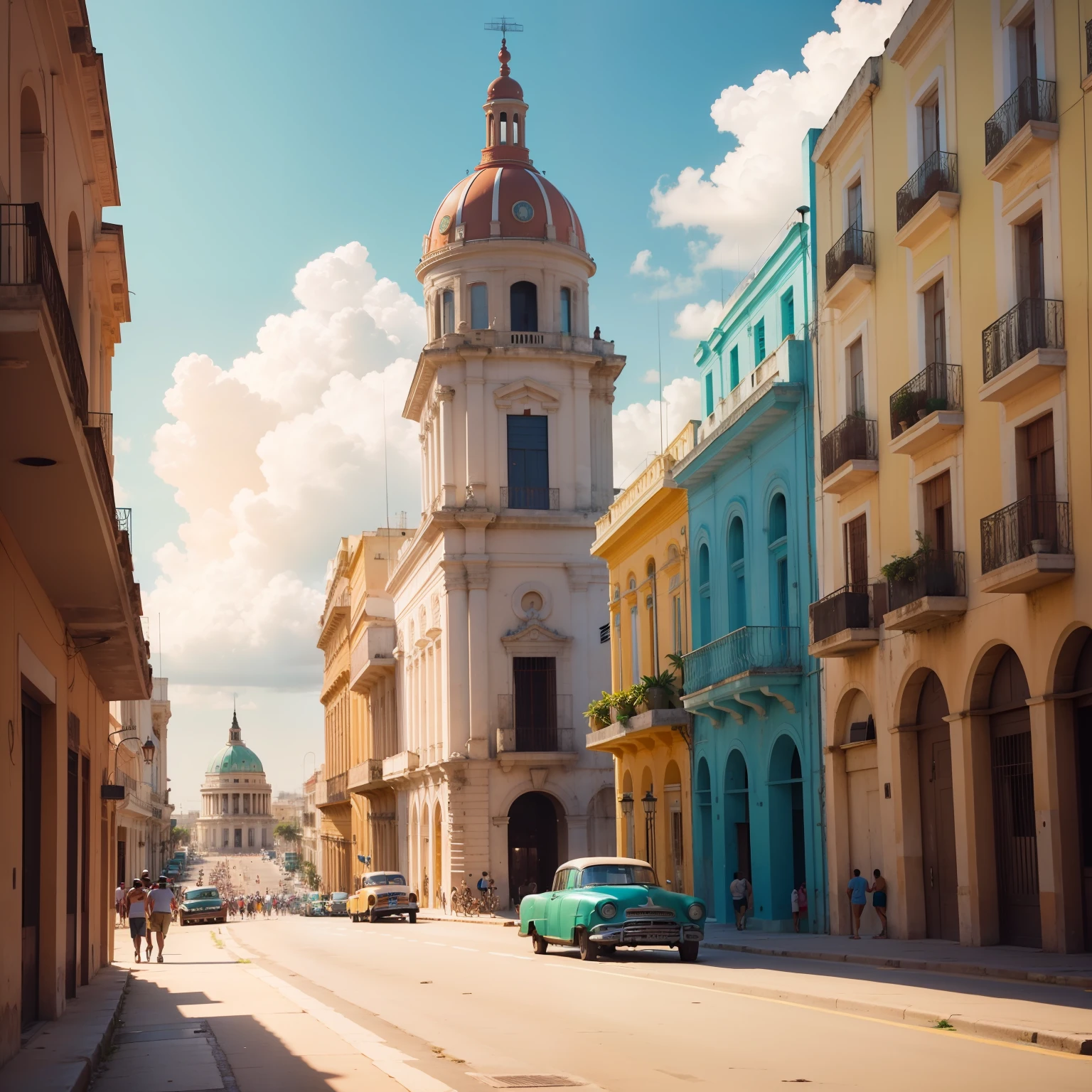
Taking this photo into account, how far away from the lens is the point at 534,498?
2276 inches

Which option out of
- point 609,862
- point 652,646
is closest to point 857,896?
point 609,862

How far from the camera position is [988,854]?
875 inches

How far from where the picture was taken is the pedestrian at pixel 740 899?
102 feet

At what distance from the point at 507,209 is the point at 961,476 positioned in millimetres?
37223

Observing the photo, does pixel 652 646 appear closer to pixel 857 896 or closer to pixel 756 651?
pixel 756 651

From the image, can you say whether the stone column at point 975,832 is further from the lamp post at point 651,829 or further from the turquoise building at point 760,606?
the lamp post at point 651,829

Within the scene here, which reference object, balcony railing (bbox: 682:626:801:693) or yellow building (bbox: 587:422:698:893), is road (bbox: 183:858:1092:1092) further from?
yellow building (bbox: 587:422:698:893)

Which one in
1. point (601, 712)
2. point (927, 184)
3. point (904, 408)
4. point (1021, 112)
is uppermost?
point (927, 184)

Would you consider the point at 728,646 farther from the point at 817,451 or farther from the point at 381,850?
the point at 381,850

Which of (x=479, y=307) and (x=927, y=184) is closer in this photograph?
(x=927, y=184)

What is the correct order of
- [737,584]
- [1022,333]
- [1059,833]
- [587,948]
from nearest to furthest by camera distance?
[1059,833]
[1022,333]
[587,948]
[737,584]

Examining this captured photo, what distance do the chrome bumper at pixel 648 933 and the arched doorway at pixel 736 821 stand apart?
1156 centimetres

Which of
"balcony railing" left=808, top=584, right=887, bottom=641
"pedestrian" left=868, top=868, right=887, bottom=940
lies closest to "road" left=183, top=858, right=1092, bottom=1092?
"pedestrian" left=868, top=868, right=887, bottom=940

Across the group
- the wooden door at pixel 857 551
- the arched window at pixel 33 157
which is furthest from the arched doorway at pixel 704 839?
the arched window at pixel 33 157
